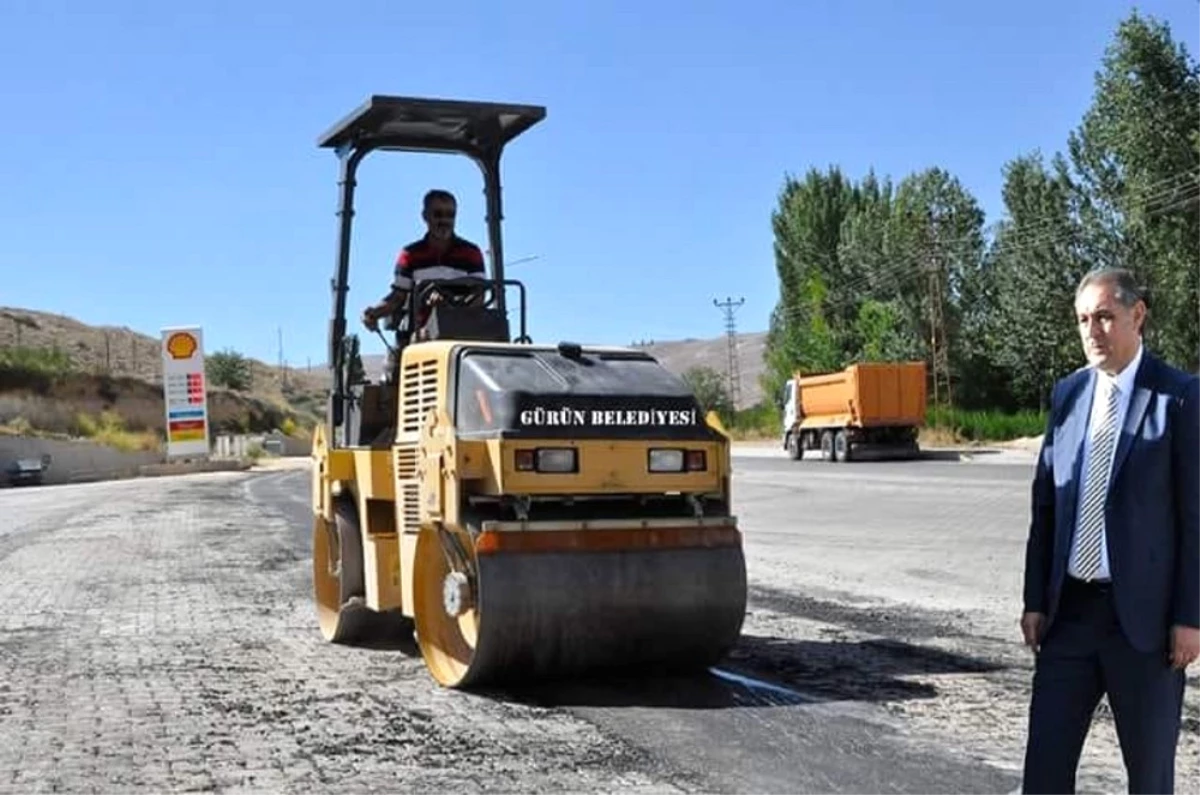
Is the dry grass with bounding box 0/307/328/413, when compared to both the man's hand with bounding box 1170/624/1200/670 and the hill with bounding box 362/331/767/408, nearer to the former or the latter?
the hill with bounding box 362/331/767/408

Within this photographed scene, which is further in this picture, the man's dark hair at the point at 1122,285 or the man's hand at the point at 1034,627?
the man's hand at the point at 1034,627

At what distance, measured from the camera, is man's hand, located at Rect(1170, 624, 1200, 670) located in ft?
12.2

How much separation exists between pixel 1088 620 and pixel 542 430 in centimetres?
344

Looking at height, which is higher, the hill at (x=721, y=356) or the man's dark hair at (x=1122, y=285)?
the hill at (x=721, y=356)

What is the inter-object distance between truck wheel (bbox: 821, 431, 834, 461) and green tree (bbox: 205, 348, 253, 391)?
2512 inches

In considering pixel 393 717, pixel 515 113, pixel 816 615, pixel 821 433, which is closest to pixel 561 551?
pixel 393 717

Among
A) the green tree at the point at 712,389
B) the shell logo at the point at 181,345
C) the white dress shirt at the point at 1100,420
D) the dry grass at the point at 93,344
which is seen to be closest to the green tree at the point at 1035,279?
the green tree at the point at 712,389

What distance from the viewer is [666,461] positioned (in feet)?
23.3

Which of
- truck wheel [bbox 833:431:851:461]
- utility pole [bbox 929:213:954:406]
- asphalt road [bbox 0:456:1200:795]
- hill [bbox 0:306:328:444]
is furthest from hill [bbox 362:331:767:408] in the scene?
asphalt road [bbox 0:456:1200:795]

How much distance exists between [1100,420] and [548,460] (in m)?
3.36

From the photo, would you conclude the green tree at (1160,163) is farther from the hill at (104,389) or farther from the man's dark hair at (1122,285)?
the man's dark hair at (1122,285)

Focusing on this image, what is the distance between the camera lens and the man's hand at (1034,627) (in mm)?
4000

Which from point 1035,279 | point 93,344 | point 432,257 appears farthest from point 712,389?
point 432,257

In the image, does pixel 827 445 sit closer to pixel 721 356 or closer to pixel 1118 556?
pixel 1118 556
